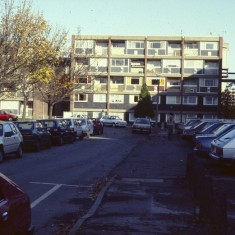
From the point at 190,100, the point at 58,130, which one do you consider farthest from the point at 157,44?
the point at 58,130

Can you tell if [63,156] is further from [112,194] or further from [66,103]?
[66,103]

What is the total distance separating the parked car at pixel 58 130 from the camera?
2952cm

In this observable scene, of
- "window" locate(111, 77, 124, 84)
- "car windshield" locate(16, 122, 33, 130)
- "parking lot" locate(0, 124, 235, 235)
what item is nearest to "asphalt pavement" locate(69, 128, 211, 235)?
"parking lot" locate(0, 124, 235, 235)

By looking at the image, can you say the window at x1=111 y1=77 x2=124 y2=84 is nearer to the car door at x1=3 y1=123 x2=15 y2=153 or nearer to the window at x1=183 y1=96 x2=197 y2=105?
the window at x1=183 y1=96 x2=197 y2=105

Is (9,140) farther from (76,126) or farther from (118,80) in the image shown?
(118,80)

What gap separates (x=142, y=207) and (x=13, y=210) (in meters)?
5.04

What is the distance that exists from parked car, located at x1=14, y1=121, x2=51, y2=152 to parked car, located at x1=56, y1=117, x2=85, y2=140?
6946mm

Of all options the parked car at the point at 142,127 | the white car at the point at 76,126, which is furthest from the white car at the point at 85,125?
the parked car at the point at 142,127

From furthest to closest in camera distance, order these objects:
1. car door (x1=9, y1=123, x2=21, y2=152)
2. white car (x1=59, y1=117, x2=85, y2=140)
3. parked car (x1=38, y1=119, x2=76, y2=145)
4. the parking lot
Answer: white car (x1=59, y1=117, x2=85, y2=140) < parked car (x1=38, y1=119, x2=76, y2=145) < car door (x1=9, y1=123, x2=21, y2=152) < the parking lot

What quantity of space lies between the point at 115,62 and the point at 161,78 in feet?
24.0

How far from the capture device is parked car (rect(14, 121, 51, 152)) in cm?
2470

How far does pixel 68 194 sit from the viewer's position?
11859 millimetres

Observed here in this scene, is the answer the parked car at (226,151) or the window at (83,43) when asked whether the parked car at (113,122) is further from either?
the parked car at (226,151)

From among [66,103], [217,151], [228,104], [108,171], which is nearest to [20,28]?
[108,171]
